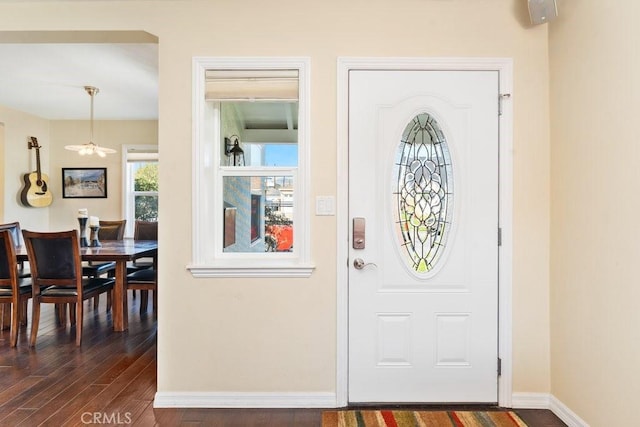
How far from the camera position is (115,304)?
11.7ft

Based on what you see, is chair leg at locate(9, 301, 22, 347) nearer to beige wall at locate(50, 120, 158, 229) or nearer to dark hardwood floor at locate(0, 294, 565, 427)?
dark hardwood floor at locate(0, 294, 565, 427)

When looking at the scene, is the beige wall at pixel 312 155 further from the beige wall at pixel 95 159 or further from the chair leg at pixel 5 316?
the beige wall at pixel 95 159

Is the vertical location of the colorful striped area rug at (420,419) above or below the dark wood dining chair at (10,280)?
below

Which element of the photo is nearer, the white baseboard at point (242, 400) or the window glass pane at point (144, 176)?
the white baseboard at point (242, 400)

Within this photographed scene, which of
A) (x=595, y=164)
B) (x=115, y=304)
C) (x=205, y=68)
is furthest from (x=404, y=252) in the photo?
(x=115, y=304)

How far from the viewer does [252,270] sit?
2.22 meters

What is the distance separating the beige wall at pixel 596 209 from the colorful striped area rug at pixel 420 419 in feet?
1.31

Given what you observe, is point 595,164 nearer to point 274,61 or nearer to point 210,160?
point 274,61

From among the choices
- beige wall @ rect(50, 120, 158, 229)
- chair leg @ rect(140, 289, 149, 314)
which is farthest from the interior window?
chair leg @ rect(140, 289, 149, 314)

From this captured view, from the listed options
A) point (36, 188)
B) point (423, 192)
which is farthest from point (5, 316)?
point (423, 192)

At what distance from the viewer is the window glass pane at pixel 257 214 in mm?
2334

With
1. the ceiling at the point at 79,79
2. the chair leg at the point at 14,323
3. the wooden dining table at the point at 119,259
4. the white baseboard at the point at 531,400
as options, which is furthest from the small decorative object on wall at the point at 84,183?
the white baseboard at the point at 531,400

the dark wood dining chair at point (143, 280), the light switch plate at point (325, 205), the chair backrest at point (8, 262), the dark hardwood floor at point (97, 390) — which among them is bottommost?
the dark hardwood floor at point (97, 390)

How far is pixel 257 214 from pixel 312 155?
524 millimetres
